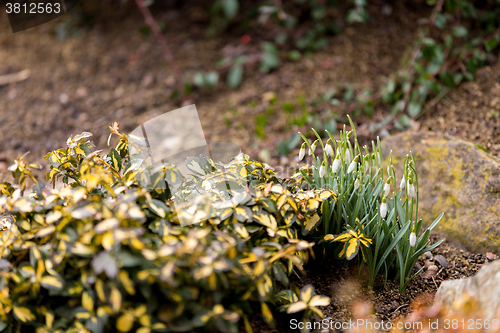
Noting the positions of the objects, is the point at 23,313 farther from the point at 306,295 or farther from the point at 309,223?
the point at 309,223

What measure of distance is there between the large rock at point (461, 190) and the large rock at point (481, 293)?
0.60 m

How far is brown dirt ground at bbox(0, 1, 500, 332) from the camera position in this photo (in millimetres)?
2936

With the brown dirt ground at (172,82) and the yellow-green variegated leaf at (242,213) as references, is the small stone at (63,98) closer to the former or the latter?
the brown dirt ground at (172,82)

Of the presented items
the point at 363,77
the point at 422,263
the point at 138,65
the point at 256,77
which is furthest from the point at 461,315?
the point at 138,65

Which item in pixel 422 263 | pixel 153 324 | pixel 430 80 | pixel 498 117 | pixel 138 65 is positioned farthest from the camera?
pixel 138 65

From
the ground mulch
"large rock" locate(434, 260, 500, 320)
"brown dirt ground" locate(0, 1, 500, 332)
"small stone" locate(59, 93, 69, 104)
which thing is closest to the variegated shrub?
the ground mulch

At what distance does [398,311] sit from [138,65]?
3398 mm

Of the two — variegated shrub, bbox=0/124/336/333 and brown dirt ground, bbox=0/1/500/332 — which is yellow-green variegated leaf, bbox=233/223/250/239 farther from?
brown dirt ground, bbox=0/1/500/332

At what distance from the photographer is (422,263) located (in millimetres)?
1853

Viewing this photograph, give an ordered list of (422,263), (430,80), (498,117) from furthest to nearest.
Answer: (430,80), (498,117), (422,263)

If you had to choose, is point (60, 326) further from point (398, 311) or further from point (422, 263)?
point (422, 263)

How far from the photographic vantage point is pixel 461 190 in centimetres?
205

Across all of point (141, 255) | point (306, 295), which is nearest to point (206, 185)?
point (141, 255)

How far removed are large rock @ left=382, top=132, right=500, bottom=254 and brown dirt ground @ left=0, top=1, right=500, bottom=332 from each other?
1.35 feet
